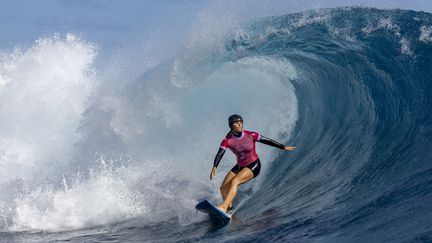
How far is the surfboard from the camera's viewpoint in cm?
650

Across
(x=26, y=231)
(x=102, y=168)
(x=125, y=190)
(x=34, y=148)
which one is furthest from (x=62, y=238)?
(x=34, y=148)

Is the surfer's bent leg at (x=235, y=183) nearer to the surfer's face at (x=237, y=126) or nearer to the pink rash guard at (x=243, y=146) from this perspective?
the pink rash guard at (x=243, y=146)

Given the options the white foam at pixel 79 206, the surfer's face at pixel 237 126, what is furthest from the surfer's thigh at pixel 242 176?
the white foam at pixel 79 206

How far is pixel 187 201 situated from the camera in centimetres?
802

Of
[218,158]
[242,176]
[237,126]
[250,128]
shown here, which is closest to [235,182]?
[242,176]

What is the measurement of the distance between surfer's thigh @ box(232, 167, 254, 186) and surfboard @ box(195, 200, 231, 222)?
24.4 inches

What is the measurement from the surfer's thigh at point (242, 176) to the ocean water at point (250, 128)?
0.45m

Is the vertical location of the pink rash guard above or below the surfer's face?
below

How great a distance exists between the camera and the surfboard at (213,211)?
6.50 m

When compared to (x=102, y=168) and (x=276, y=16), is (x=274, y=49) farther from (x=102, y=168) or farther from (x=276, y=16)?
(x=102, y=168)

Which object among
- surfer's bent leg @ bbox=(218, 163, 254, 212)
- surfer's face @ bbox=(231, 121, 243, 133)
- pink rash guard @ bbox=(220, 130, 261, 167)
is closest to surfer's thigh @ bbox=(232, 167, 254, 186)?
surfer's bent leg @ bbox=(218, 163, 254, 212)

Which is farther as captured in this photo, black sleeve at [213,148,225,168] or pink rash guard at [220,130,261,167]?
pink rash guard at [220,130,261,167]

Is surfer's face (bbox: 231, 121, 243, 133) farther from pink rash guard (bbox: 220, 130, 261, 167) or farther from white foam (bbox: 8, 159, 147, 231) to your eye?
white foam (bbox: 8, 159, 147, 231)

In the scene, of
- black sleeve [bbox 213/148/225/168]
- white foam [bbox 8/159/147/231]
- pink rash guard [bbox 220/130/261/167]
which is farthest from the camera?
white foam [bbox 8/159/147/231]
